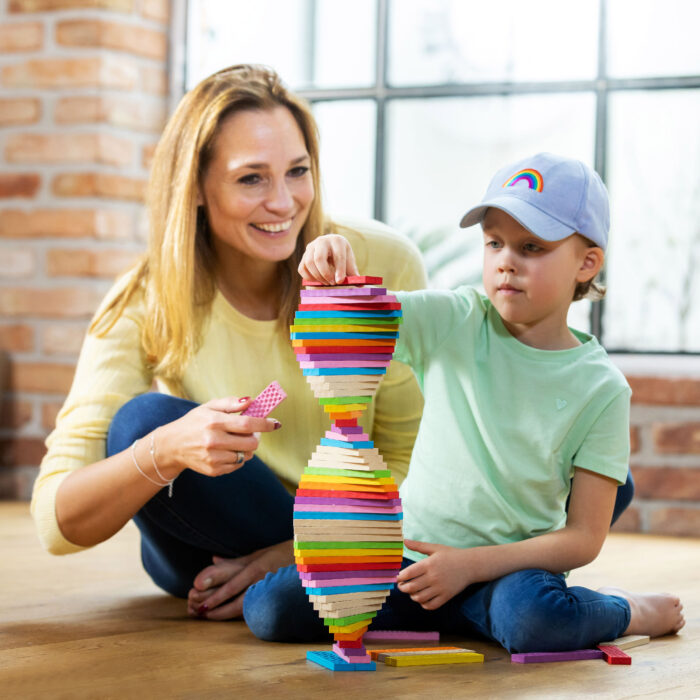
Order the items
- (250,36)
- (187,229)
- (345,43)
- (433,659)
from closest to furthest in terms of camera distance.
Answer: (433,659) → (187,229) → (345,43) → (250,36)

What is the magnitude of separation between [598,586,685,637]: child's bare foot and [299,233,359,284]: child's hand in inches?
26.1

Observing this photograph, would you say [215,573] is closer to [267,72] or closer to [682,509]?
[267,72]

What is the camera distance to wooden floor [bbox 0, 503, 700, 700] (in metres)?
1.32

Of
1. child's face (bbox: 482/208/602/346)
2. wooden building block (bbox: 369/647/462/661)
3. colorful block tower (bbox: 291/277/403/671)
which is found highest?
child's face (bbox: 482/208/602/346)

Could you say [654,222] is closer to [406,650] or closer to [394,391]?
[394,391]

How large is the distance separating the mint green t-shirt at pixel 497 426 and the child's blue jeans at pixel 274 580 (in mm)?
90

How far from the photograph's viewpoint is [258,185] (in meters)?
1.85

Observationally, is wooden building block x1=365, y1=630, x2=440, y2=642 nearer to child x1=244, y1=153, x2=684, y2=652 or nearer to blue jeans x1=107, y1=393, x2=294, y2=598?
child x1=244, y1=153, x2=684, y2=652

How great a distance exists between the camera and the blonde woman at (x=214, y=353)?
5.71ft

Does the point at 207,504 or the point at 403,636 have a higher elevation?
the point at 207,504

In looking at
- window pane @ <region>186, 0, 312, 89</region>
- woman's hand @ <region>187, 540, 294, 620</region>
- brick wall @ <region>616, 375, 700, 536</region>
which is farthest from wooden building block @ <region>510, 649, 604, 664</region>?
window pane @ <region>186, 0, 312, 89</region>

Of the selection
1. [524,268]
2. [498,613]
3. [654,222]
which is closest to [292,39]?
[654,222]

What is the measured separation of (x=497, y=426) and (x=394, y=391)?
37 centimetres

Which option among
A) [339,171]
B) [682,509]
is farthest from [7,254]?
[682,509]
